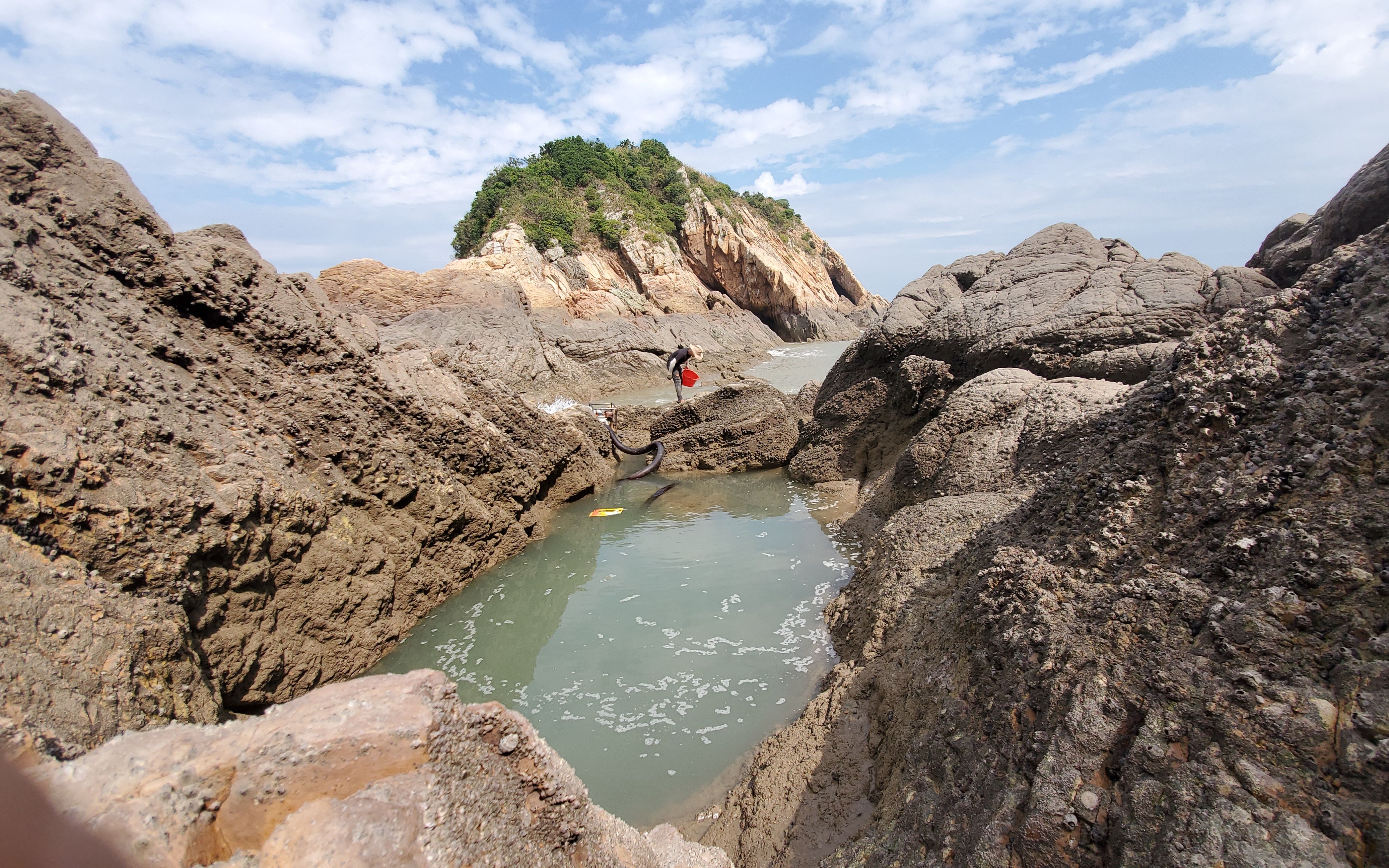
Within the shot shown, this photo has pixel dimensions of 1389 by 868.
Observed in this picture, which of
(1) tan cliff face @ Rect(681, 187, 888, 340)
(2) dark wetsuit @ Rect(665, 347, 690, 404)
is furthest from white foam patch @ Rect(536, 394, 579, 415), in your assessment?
(1) tan cliff face @ Rect(681, 187, 888, 340)

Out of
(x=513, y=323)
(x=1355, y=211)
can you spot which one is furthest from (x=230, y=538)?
(x=513, y=323)

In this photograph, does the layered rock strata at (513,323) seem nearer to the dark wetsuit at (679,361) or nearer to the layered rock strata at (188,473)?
the dark wetsuit at (679,361)

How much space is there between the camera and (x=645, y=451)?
1012 centimetres

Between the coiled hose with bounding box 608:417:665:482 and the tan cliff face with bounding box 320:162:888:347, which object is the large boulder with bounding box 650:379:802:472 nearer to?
the coiled hose with bounding box 608:417:665:482

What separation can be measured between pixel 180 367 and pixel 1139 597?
5.29 m

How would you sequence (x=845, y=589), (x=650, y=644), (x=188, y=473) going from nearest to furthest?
(x=188, y=473) → (x=650, y=644) → (x=845, y=589)

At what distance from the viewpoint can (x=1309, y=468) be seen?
175 cm

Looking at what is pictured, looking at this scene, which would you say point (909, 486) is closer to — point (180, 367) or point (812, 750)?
point (812, 750)

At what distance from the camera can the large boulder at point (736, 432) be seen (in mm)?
9570

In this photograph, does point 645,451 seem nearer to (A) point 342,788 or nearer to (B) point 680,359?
(B) point 680,359

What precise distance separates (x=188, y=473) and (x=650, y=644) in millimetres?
2911

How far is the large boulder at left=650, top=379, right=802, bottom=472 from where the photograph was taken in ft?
31.4

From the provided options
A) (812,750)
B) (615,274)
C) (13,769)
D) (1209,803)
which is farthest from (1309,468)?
(615,274)

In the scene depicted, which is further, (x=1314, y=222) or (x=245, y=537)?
(x=1314, y=222)
